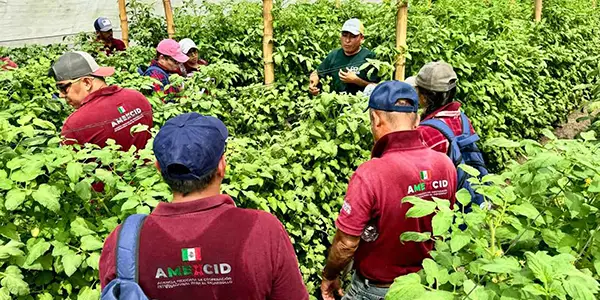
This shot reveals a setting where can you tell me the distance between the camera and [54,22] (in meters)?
13.2

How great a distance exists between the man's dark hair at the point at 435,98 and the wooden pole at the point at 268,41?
2.09 metres

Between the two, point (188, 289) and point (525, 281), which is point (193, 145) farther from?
point (525, 281)

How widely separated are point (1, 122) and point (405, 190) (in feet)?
6.72

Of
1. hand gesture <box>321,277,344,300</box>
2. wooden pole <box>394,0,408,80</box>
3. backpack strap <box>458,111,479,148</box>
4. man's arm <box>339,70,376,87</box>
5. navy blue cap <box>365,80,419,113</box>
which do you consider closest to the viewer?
navy blue cap <box>365,80,419,113</box>

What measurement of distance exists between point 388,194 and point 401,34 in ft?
7.97

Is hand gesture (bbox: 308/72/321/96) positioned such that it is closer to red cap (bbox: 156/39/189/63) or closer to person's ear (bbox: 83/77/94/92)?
red cap (bbox: 156/39/189/63)

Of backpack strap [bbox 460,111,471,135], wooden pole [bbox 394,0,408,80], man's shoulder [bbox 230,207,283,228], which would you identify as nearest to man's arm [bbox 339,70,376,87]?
wooden pole [bbox 394,0,408,80]

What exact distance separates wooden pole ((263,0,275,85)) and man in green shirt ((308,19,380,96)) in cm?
41

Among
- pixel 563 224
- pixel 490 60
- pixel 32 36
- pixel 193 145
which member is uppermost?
pixel 193 145

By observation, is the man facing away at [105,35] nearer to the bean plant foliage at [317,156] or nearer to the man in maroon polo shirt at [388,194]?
the bean plant foliage at [317,156]

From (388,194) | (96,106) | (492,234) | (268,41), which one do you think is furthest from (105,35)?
(492,234)

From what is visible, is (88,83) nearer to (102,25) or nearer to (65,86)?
(65,86)

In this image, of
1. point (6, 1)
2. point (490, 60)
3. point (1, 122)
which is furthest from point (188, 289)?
point (6, 1)

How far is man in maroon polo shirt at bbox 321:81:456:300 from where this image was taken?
7.63ft
